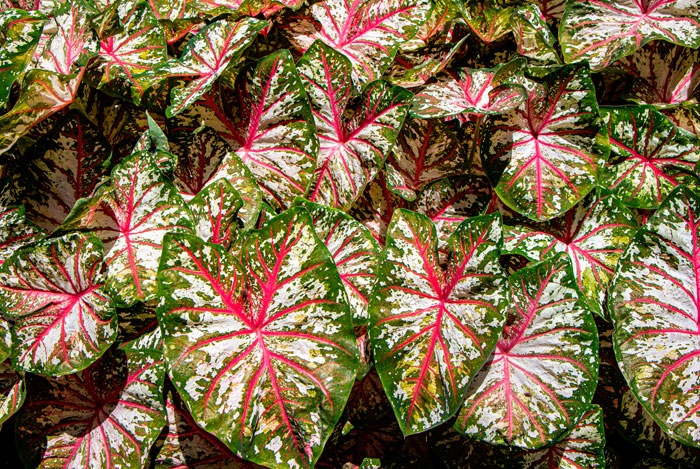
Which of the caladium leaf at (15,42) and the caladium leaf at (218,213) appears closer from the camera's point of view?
the caladium leaf at (218,213)

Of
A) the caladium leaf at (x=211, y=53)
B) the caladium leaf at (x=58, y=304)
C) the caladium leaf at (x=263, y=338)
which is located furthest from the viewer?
the caladium leaf at (x=211, y=53)

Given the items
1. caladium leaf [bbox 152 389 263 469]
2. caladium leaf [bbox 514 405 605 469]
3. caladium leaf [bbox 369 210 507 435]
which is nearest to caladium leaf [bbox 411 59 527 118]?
caladium leaf [bbox 369 210 507 435]

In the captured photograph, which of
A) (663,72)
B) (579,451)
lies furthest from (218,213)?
(663,72)

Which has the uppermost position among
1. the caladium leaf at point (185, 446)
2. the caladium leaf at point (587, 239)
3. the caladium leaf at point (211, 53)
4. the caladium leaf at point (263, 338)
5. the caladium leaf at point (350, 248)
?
the caladium leaf at point (211, 53)

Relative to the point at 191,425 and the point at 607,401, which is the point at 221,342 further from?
the point at 607,401

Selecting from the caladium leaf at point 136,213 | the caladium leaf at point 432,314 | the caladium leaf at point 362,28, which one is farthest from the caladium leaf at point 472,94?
the caladium leaf at point 136,213

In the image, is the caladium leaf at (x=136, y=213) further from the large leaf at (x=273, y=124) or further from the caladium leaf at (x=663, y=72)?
A: the caladium leaf at (x=663, y=72)

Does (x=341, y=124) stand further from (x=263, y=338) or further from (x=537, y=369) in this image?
(x=537, y=369)

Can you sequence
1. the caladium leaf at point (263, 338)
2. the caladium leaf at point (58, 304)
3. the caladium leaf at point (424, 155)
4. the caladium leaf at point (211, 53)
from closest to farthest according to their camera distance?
the caladium leaf at point (263, 338) < the caladium leaf at point (58, 304) < the caladium leaf at point (211, 53) < the caladium leaf at point (424, 155)
